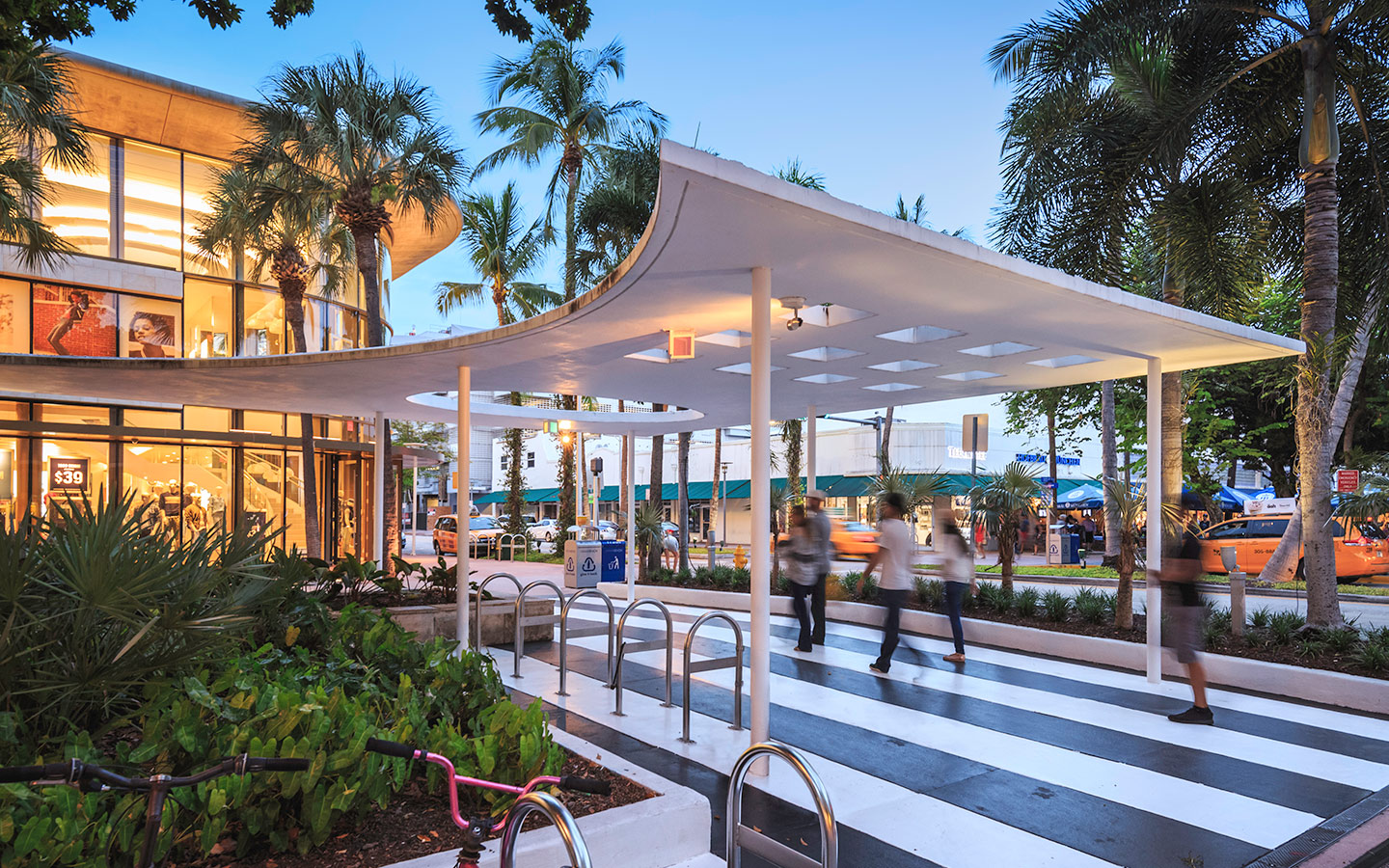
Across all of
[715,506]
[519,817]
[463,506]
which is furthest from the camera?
[715,506]

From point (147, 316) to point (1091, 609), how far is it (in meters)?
21.0

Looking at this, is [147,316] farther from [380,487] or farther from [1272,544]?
[1272,544]

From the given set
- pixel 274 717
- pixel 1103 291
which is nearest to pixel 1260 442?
pixel 1103 291

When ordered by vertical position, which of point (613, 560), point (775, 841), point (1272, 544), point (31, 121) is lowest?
point (613, 560)

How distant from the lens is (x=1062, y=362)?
10453 mm

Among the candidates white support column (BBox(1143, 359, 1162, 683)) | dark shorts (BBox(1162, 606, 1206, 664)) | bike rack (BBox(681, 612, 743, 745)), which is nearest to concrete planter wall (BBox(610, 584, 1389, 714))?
white support column (BBox(1143, 359, 1162, 683))

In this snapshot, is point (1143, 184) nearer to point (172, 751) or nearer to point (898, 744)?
point (898, 744)

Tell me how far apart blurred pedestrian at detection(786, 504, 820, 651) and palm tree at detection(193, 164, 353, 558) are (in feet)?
41.4

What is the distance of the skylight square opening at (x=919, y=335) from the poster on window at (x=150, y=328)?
18203mm

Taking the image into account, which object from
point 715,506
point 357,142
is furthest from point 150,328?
point 715,506

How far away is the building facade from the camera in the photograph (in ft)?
60.1

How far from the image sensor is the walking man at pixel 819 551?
418 inches

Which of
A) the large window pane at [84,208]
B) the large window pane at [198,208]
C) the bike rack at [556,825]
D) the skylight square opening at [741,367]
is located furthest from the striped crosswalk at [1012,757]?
the large window pane at [84,208]

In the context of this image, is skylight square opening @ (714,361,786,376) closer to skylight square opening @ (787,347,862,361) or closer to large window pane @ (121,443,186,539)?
skylight square opening @ (787,347,862,361)
